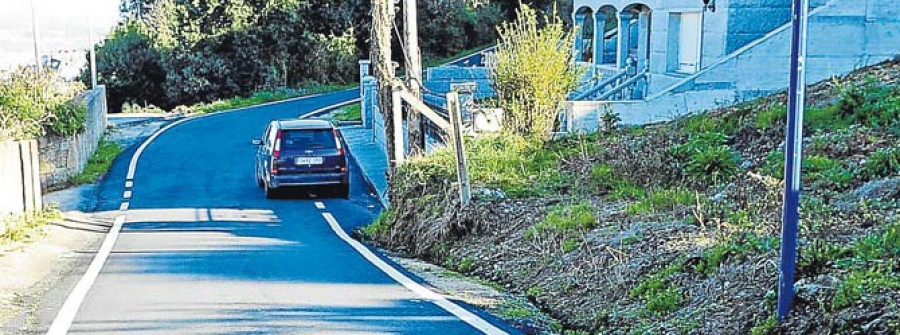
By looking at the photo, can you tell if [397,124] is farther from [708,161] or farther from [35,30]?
[35,30]

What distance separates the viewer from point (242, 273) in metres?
11.3

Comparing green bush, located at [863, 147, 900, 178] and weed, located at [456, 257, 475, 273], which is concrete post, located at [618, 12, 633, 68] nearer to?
weed, located at [456, 257, 475, 273]

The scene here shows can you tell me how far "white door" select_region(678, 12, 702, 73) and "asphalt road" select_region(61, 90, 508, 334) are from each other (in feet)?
26.6

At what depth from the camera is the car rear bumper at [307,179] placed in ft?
69.0

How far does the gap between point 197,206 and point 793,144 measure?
15.4m

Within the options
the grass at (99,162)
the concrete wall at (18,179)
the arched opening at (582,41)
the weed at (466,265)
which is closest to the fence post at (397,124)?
the weed at (466,265)

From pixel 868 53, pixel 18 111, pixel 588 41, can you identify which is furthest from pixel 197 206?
pixel 588 41

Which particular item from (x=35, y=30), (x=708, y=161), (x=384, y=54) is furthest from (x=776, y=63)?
(x=35, y=30)

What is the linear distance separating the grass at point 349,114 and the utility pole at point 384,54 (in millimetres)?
19147

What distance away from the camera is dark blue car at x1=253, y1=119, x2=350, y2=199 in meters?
21.1

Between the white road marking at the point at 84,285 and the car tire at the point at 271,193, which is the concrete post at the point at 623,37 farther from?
the white road marking at the point at 84,285

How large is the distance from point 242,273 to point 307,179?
32.8ft

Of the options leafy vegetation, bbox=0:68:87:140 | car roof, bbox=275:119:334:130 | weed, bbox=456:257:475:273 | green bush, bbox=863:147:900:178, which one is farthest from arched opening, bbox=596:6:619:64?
green bush, bbox=863:147:900:178

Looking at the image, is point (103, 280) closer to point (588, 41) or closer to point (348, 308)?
point (348, 308)
